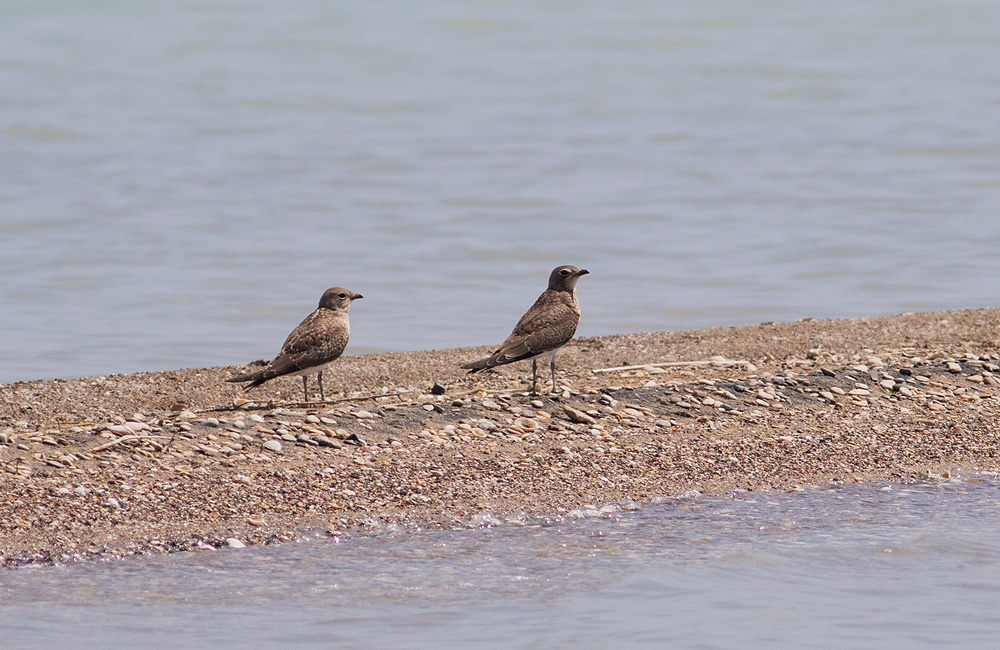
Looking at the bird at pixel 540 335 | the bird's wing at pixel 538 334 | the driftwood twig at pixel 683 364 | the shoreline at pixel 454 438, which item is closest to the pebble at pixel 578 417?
the shoreline at pixel 454 438

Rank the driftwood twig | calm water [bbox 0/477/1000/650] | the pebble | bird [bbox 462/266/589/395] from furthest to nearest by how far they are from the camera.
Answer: the driftwood twig
bird [bbox 462/266/589/395]
the pebble
calm water [bbox 0/477/1000/650]

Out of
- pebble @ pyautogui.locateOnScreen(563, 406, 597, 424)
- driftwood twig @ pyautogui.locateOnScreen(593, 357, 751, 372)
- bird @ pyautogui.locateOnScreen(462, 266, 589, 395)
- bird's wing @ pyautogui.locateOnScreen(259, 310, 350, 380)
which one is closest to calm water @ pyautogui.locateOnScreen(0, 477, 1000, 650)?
pebble @ pyautogui.locateOnScreen(563, 406, 597, 424)

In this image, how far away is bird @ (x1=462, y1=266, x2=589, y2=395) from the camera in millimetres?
11422

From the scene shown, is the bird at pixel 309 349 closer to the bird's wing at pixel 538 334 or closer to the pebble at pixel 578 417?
the bird's wing at pixel 538 334

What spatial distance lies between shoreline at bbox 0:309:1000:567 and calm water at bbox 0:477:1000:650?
37cm

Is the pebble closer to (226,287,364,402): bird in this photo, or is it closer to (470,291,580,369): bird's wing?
(470,291,580,369): bird's wing

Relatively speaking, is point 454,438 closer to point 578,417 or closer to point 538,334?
point 578,417

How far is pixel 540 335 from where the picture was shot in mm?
11484

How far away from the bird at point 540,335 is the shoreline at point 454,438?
1.01 ft

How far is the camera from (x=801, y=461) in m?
10.3

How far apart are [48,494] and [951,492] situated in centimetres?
612

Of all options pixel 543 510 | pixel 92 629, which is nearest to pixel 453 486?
pixel 543 510

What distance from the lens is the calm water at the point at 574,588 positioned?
6859 mm

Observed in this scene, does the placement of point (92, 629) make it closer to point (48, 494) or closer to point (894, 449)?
point (48, 494)
